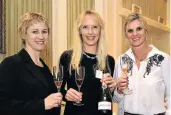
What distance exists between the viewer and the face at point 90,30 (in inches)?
97.6

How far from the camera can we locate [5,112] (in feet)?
6.40

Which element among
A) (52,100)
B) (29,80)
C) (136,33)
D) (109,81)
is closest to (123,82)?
(109,81)

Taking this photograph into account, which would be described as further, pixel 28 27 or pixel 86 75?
pixel 86 75

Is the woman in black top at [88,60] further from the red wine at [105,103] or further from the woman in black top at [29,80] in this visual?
the woman in black top at [29,80]

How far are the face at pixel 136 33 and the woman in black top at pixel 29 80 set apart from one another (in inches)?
27.1

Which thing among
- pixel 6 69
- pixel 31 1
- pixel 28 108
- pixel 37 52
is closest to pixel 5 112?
pixel 28 108

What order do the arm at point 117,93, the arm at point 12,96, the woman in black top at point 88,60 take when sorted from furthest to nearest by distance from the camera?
the arm at point 117,93
the woman in black top at point 88,60
the arm at point 12,96

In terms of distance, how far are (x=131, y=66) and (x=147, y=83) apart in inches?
8.3

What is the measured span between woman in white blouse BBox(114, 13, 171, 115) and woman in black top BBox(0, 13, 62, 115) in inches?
22.8

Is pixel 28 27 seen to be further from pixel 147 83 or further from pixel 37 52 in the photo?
pixel 147 83

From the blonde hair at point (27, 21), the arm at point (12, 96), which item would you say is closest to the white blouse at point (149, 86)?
the arm at point (12, 96)

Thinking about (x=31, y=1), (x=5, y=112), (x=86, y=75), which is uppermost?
(x=31, y=1)

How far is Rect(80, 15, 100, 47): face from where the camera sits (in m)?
2.48

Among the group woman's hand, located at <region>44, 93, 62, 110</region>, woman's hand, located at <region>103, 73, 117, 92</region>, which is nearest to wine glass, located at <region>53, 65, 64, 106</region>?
woman's hand, located at <region>44, 93, 62, 110</region>
